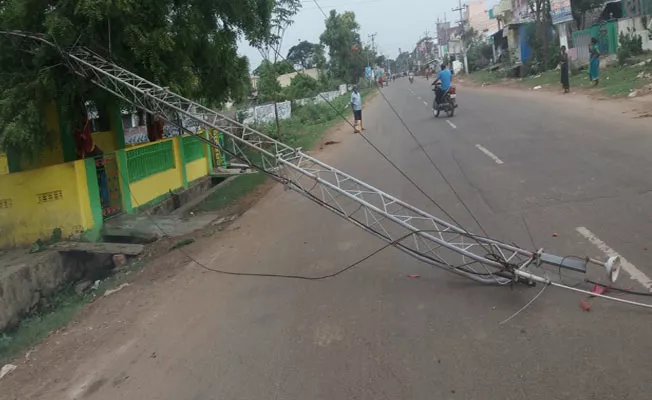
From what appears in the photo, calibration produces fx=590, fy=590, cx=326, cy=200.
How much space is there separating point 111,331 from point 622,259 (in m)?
5.05

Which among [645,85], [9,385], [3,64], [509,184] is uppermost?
[3,64]

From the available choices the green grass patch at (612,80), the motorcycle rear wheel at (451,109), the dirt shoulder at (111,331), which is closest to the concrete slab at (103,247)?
the dirt shoulder at (111,331)

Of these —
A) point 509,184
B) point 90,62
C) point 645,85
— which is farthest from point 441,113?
point 90,62

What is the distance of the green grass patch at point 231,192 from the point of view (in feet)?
42.7

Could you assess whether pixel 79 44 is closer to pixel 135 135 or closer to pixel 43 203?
pixel 43 203

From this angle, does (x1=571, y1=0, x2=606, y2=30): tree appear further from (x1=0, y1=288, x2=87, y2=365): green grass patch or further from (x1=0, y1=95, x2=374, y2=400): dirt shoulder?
(x1=0, y1=288, x2=87, y2=365): green grass patch

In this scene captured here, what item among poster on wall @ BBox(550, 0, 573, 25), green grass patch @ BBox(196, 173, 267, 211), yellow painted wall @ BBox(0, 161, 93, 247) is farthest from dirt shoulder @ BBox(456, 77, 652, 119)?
yellow painted wall @ BBox(0, 161, 93, 247)

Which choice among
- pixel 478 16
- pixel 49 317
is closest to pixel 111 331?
pixel 49 317

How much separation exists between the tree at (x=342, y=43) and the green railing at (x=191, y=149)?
1726 inches

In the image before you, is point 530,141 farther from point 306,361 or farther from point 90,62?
point 306,361

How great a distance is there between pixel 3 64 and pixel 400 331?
26.1 ft

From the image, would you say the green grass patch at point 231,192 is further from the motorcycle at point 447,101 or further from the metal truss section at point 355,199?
the motorcycle at point 447,101

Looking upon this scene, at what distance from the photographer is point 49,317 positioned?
7.72 m

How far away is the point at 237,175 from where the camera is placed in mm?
17172
